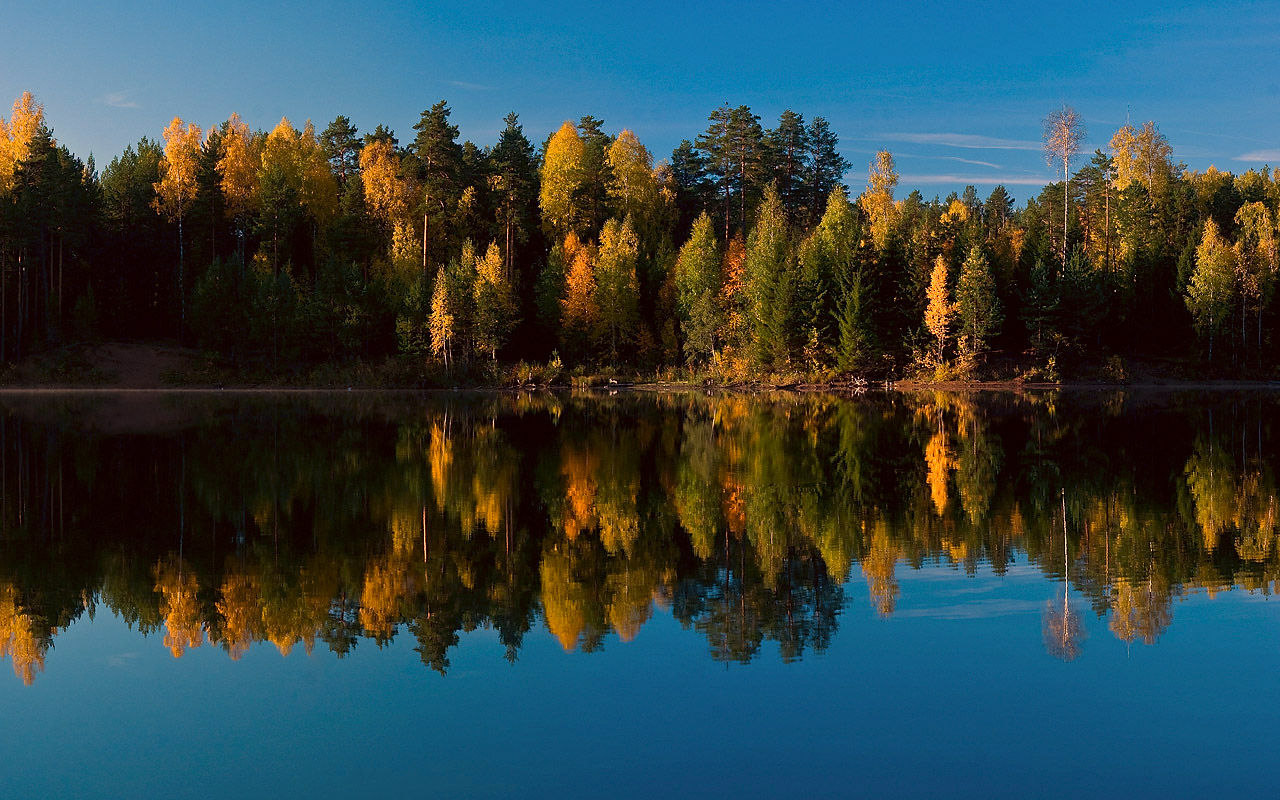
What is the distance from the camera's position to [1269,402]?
155 feet

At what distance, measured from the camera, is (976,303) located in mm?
63688

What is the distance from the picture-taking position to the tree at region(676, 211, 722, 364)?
67500 mm

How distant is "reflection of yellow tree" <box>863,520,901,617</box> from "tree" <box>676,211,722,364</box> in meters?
52.3

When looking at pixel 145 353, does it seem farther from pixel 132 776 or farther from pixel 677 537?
pixel 132 776

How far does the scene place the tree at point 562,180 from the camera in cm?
7569

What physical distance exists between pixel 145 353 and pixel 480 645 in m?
64.8

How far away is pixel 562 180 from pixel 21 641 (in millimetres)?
68769

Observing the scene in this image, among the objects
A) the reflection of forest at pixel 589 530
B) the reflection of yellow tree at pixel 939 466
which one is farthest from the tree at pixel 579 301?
the reflection of yellow tree at pixel 939 466

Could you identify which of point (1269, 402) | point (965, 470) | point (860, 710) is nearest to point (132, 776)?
point (860, 710)

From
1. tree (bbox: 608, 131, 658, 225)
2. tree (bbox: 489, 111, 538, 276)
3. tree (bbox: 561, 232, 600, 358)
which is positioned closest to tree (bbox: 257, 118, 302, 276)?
tree (bbox: 489, 111, 538, 276)

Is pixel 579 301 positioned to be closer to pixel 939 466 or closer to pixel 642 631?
pixel 939 466

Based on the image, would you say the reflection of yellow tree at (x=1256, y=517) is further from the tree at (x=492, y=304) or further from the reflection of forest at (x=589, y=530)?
the tree at (x=492, y=304)

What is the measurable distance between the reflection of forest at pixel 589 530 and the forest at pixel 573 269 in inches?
1406

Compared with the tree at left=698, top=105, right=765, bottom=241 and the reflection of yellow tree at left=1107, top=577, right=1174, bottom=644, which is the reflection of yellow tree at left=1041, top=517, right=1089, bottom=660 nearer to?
the reflection of yellow tree at left=1107, top=577, right=1174, bottom=644
